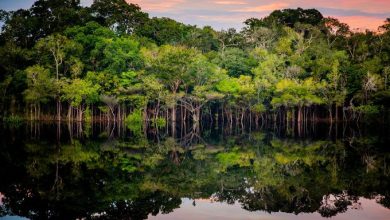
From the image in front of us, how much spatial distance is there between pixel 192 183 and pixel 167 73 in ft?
137

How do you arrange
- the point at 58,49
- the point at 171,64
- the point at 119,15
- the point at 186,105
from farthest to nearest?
the point at 119,15
the point at 186,105
the point at 58,49
the point at 171,64

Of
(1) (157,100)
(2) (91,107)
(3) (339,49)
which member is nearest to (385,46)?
(3) (339,49)

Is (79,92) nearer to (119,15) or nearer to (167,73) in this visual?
(167,73)

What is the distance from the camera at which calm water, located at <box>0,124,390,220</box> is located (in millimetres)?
12641

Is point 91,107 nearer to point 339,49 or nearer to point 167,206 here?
point 339,49

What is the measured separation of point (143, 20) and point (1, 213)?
62.7m

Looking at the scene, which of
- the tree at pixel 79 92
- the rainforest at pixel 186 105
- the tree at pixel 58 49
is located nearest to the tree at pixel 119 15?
the rainforest at pixel 186 105

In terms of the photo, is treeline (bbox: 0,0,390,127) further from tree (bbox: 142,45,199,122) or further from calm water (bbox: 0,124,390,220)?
calm water (bbox: 0,124,390,220)

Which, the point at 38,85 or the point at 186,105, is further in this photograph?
the point at 186,105

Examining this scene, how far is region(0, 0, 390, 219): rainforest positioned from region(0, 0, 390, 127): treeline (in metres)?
0.19

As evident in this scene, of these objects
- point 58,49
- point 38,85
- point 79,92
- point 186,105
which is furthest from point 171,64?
point 38,85

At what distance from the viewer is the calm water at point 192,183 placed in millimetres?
12641

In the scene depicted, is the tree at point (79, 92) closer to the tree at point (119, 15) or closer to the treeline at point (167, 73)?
the treeline at point (167, 73)

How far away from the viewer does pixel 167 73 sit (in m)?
57.7
